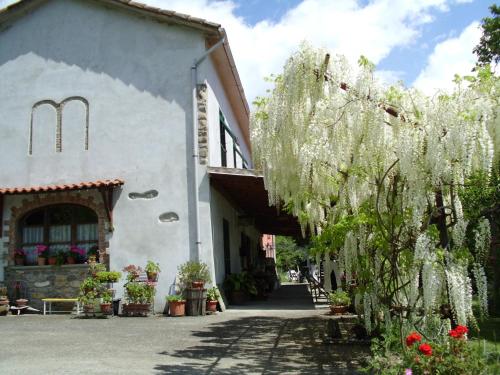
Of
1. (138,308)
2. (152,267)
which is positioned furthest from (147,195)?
(138,308)

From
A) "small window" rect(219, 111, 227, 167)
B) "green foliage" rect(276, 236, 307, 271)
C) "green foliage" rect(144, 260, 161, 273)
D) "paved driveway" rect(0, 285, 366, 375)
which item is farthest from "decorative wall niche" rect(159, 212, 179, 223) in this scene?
"green foliage" rect(276, 236, 307, 271)

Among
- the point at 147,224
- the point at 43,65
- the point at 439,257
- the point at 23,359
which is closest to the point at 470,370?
the point at 439,257

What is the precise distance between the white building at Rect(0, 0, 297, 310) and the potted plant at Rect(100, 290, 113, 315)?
2.89 feet

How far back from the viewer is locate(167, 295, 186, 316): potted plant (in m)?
9.30

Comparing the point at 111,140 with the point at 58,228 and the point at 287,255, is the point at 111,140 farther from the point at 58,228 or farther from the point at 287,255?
the point at 287,255

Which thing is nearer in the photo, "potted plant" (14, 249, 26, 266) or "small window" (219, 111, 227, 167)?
"potted plant" (14, 249, 26, 266)

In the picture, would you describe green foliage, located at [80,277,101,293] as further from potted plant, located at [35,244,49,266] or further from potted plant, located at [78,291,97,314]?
potted plant, located at [35,244,49,266]

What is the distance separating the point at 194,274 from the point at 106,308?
174 centimetres

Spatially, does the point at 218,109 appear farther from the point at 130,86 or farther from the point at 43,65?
the point at 43,65

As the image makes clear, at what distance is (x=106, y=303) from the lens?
919 cm

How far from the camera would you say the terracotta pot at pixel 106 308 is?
9.13 m

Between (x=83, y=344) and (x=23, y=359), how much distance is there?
39.1 inches

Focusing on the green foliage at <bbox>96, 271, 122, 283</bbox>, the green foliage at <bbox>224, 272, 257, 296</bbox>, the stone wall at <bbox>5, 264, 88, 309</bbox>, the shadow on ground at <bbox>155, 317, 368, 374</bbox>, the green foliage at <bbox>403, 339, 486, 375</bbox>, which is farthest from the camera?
the green foliage at <bbox>224, 272, 257, 296</bbox>

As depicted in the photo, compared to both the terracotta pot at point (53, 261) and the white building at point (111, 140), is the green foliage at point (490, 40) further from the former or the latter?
the terracotta pot at point (53, 261)
